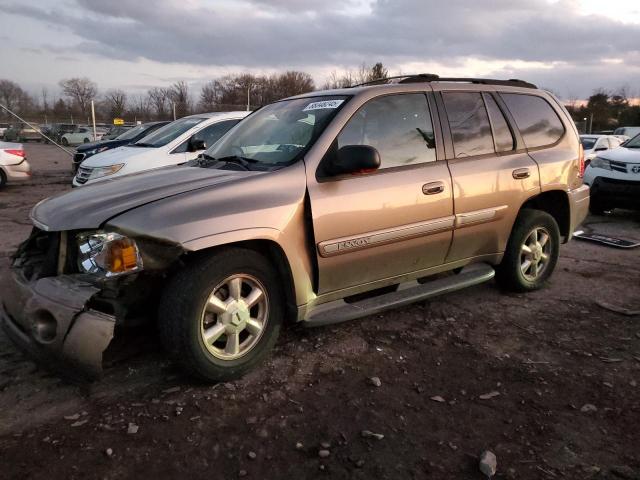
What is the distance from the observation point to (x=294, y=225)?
3213 millimetres

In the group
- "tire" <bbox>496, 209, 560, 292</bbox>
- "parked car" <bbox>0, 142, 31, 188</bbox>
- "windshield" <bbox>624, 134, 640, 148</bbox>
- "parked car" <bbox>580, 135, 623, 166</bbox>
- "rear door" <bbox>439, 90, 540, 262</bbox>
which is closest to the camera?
"rear door" <bbox>439, 90, 540, 262</bbox>

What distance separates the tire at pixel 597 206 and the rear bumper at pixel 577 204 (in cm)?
403

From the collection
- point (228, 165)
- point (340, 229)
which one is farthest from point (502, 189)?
point (228, 165)

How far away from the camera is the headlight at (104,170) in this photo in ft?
26.7

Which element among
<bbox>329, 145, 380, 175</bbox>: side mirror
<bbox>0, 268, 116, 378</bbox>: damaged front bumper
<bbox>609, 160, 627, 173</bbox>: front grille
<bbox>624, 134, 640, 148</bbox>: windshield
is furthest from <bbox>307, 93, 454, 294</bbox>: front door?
<bbox>624, 134, 640, 148</bbox>: windshield

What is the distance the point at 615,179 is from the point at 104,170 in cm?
813

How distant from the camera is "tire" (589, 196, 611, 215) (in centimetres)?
866

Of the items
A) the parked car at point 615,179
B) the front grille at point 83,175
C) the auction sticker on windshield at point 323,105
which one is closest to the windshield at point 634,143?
the parked car at point 615,179

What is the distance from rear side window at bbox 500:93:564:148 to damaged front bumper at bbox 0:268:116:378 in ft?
12.1

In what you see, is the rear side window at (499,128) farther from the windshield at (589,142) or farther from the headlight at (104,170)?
the windshield at (589,142)

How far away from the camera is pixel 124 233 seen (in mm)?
2768

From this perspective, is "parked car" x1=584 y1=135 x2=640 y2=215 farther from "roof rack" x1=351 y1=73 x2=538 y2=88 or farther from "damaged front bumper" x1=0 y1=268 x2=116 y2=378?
"damaged front bumper" x1=0 y1=268 x2=116 y2=378

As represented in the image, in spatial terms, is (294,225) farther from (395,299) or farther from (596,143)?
(596,143)

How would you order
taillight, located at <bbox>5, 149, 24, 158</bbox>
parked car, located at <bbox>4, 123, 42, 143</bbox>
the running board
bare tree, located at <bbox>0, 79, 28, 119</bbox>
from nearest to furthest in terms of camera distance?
1. the running board
2. taillight, located at <bbox>5, 149, 24, 158</bbox>
3. parked car, located at <bbox>4, 123, 42, 143</bbox>
4. bare tree, located at <bbox>0, 79, 28, 119</bbox>
